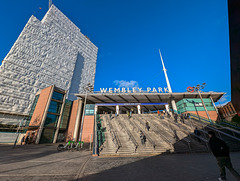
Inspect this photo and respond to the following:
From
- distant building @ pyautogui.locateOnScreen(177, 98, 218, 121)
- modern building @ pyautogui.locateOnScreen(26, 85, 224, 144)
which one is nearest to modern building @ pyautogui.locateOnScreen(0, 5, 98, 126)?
modern building @ pyautogui.locateOnScreen(26, 85, 224, 144)

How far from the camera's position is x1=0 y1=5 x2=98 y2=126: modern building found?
108 ft

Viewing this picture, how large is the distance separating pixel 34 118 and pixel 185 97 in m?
44.5

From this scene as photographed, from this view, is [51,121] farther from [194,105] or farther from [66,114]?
[194,105]

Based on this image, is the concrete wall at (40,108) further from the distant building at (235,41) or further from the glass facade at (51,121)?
the distant building at (235,41)

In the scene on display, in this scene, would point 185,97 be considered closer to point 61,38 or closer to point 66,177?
point 66,177

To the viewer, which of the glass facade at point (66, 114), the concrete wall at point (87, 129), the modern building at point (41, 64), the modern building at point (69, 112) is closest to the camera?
the modern building at point (69, 112)

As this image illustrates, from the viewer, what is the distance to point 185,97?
121 ft

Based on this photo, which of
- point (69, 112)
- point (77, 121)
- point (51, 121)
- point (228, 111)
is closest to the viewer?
point (51, 121)

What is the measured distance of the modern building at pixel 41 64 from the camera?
108ft

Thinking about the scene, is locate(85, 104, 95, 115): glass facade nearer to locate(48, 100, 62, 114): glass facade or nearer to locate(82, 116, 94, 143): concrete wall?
locate(82, 116, 94, 143): concrete wall

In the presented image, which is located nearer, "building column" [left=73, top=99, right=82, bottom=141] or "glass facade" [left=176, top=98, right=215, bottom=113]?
"building column" [left=73, top=99, right=82, bottom=141]

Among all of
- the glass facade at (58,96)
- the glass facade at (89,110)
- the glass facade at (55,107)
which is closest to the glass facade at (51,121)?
the glass facade at (55,107)

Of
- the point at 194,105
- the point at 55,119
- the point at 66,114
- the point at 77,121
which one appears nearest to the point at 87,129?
the point at 77,121

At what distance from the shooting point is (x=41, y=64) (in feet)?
144
